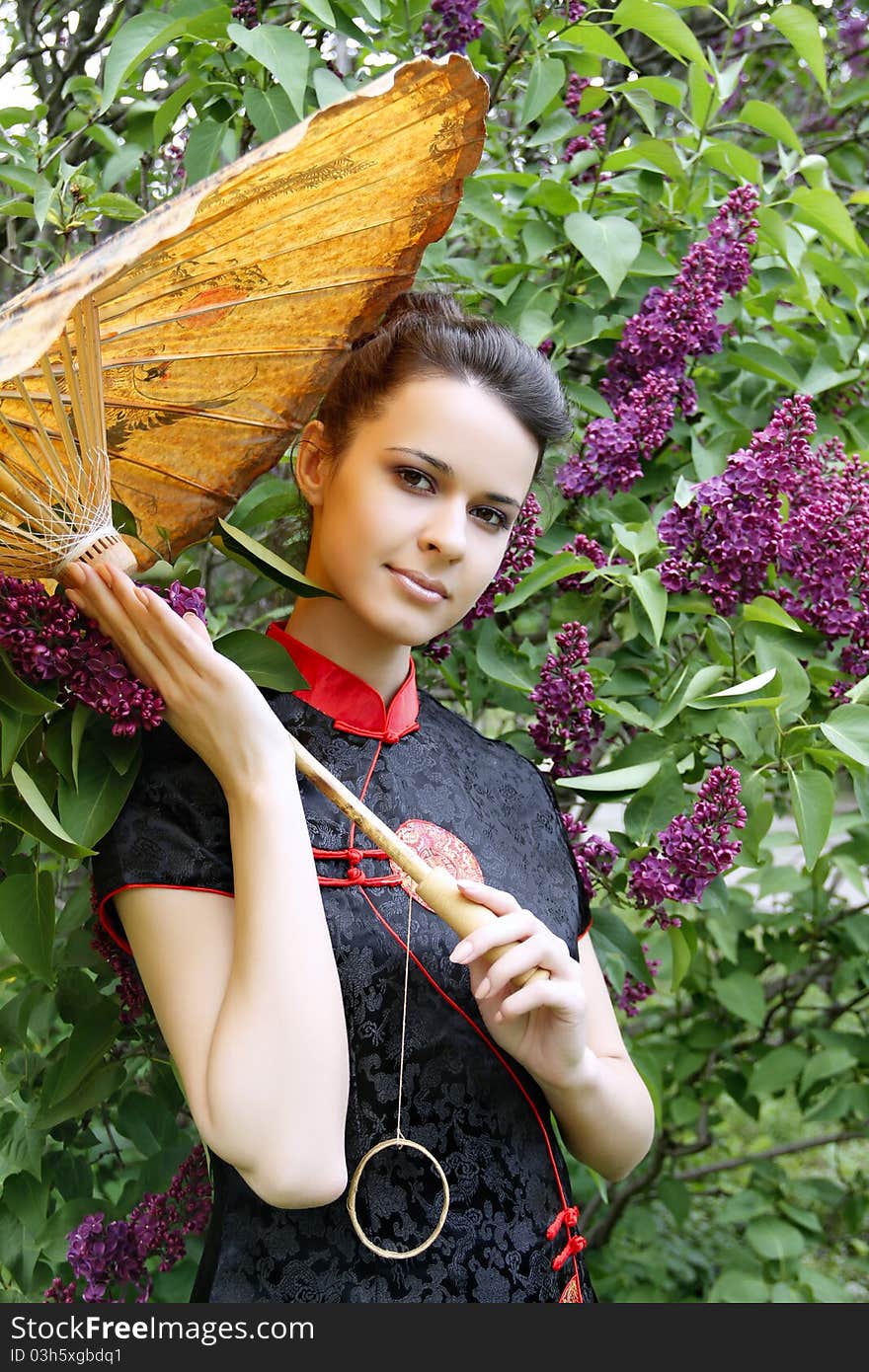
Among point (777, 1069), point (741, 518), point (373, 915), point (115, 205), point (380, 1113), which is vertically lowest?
point (777, 1069)

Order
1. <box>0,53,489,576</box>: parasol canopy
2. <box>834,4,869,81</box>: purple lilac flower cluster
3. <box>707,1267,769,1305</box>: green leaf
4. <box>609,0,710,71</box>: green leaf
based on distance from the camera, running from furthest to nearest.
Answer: <box>834,4,869,81</box>: purple lilac flower cluster, <box>707,1267,769,1305</box>: green leaf, <box>609,0,710,71</box>: green leaf, <box>0,53,489,576</box>: parasol canopy

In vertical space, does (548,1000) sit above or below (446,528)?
below

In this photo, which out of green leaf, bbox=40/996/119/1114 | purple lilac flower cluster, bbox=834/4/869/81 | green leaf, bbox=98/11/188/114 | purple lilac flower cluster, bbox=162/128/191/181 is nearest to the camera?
green leaf, bbox=40/996/119/1114

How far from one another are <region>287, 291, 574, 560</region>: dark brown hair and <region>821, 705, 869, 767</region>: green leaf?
432mm

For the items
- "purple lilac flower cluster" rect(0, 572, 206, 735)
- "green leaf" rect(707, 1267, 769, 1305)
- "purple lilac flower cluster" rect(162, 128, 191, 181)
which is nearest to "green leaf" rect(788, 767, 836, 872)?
"purple lilac flower cluster" rect(0, 572, 206, 735)

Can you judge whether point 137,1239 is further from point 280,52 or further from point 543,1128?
point 280,52

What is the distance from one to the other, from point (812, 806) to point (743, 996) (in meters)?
0.91

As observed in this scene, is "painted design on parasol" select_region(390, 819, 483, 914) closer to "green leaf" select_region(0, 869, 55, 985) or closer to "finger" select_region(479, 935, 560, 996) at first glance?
"finger" select_region(479, 935, 560, 996)

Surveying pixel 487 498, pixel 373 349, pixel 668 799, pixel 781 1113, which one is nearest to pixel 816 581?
pixel 668 799

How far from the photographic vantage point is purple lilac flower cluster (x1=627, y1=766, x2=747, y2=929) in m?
1.35

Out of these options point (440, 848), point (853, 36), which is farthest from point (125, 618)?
point (853, 36)

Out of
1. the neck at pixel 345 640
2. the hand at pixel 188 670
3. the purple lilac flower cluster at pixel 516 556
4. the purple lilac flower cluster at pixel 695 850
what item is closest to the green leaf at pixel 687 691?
the purple lilac flower cluster at pixel 695 850

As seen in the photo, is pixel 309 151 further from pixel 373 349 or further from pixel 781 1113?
pixel 781 1113

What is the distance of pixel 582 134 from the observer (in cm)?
175
